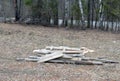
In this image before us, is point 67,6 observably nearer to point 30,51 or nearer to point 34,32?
point 34,32

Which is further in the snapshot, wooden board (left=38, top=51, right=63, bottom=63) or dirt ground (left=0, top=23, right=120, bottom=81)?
wooden board (left=38, top=51, right=63, bottom=63)

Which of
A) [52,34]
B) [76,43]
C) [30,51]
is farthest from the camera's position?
[52,34]

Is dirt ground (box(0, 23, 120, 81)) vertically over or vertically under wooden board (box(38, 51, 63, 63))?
under

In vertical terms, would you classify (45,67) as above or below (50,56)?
below

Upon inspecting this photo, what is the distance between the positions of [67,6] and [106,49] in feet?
24.4

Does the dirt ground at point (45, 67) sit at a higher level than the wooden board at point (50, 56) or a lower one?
lower

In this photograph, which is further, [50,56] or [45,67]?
[50,56]

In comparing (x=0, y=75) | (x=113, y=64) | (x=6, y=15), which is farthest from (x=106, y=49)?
(x=6, y=15)

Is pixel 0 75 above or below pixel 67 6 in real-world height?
below

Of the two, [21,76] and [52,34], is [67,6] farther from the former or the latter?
[21,76]

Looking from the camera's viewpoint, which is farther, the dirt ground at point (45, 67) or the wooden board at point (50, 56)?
the wooden board at point (50, 56)

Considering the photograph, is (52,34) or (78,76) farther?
(52,34)

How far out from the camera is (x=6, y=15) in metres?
18.5

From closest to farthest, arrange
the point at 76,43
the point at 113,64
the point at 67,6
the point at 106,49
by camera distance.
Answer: the point at 113,64 < the point at 106,49 < the point at 76,43 < the point at 67,6
